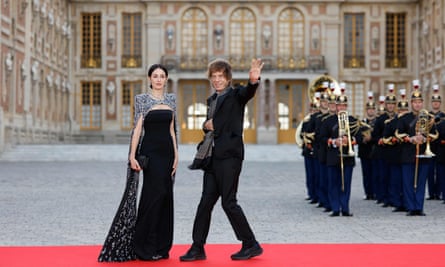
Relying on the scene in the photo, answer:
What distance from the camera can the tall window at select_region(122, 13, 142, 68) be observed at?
41.6 meters

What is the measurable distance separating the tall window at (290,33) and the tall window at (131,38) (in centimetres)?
683

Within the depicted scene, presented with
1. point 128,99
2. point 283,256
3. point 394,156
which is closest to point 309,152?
point 394,156

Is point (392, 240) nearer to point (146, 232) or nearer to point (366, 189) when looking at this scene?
point (146, 232)

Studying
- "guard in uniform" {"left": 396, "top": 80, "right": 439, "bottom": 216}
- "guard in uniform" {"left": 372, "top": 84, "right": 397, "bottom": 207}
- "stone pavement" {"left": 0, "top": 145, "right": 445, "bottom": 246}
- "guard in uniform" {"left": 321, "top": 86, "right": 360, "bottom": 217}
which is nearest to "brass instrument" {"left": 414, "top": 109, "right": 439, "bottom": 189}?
"guard in uniform" {"left": 396, "top": 80, "right": 439, "bottom": 216}

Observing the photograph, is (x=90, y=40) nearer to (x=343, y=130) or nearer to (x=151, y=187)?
(x=343, y=130)

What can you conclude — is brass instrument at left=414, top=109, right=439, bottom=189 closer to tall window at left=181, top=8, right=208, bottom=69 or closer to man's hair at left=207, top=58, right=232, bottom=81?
man's hair at left=207, top=58, right=232, bottom=81

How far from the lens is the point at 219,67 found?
746 cm

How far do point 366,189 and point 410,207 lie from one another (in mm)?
3042

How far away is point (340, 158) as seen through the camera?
12.2 m

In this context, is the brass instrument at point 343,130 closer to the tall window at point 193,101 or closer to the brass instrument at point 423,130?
the brass instrument at point 423,130

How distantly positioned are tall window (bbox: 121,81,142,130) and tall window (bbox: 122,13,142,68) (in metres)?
0.94

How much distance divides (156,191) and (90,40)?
3486cm

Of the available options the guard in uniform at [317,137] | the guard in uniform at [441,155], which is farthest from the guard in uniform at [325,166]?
the guard in uniform at [441,155]

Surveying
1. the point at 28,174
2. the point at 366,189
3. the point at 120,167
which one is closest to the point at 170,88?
the point at 120,167
